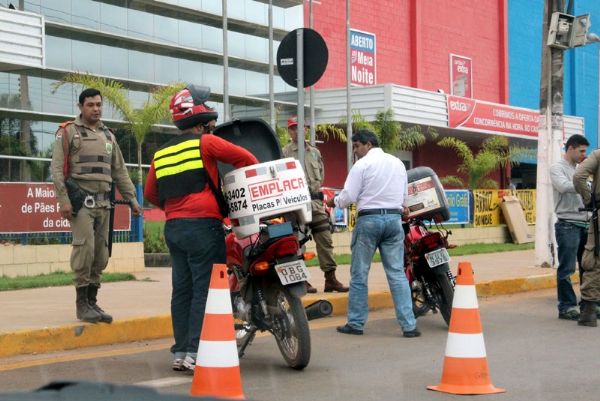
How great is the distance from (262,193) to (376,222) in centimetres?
224

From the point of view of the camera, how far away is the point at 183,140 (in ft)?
21.9

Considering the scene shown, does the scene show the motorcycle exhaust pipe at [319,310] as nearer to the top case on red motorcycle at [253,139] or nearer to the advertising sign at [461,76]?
the top case on red motorcycle at [253,139]

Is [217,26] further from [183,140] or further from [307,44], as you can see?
[183,140]

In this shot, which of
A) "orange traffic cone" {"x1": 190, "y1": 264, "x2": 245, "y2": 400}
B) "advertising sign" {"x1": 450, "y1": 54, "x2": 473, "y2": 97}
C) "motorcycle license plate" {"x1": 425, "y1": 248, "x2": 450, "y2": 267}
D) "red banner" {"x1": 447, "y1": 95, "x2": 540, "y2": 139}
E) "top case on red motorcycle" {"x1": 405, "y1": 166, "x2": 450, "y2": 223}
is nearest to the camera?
"orange traffic cone" {"x1": 190, "y1": 264, "x2": 245, "y2": 400}

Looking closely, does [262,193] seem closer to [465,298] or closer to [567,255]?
[465,298]

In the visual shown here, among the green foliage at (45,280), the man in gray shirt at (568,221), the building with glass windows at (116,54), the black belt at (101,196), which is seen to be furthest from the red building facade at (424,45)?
the black belt at (101,196)

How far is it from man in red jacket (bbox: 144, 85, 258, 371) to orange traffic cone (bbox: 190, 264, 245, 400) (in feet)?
2.43

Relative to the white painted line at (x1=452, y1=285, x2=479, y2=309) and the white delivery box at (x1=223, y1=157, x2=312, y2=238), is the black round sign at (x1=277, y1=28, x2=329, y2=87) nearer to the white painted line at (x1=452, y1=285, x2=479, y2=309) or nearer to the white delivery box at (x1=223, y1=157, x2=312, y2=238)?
the white delivery box at (x1=223, y1=157, x2=312, y2=238)

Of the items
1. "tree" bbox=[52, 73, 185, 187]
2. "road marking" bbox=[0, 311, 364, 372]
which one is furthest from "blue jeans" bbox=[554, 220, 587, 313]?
"tree" bbox=[52, 73, 185, 187]

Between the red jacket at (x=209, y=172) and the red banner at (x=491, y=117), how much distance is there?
2820 cm

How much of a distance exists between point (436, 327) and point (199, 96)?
3664 millimetres

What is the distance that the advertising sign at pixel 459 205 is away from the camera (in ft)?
74.4

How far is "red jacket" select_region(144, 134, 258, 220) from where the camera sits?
654 cm

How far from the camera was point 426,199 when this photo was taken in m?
9.08
